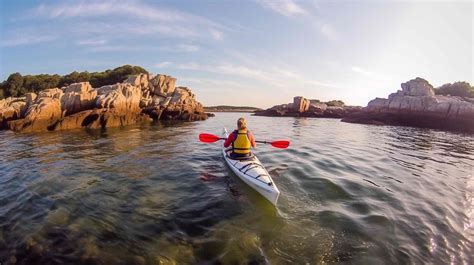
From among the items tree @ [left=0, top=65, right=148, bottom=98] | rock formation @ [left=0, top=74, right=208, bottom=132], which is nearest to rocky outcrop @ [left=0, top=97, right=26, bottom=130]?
rock formation @ [left=0, top=74, right=208, bottom=132]

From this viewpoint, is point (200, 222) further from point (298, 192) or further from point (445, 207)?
point (445, 207)

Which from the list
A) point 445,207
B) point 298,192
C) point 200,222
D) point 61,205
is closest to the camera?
point 200,222

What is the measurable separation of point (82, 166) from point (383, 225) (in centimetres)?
1059

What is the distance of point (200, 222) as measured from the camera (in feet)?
19.7

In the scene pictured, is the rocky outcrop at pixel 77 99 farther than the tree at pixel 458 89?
No

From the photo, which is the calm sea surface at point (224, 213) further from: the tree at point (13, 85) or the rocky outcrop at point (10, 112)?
the tree at point (13, 85)

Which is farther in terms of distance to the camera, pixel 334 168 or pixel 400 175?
pixel 334 168

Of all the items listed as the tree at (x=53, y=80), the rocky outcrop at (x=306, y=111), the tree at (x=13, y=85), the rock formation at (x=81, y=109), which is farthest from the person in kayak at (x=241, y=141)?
the tree at (x=13, y=85)

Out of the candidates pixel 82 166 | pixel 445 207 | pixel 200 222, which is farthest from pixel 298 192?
pixel 82 166

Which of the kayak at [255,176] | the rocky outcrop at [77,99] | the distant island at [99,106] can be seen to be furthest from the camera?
the rocky outcrop at [77,99]

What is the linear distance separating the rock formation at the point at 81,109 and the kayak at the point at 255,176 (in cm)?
2073

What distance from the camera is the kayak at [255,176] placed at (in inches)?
274

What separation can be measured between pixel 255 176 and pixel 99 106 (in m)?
25.6

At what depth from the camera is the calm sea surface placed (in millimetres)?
4902
